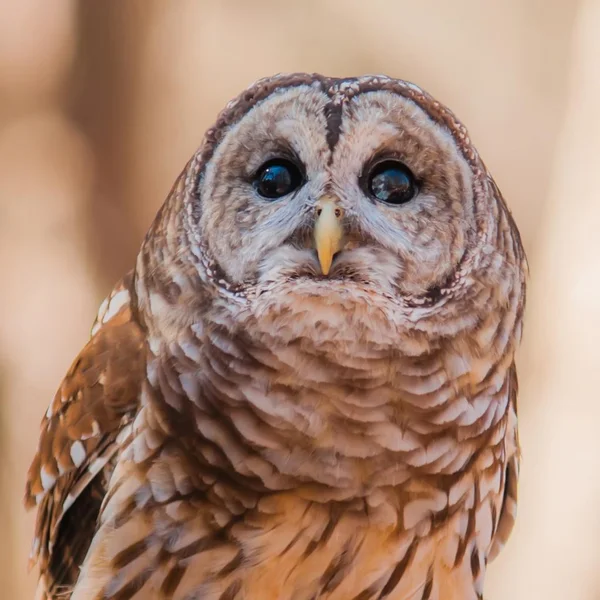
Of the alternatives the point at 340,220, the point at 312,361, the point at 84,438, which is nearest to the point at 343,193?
the point at 340,220

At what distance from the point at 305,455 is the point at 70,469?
36 centimetres

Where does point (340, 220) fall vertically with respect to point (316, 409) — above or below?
above

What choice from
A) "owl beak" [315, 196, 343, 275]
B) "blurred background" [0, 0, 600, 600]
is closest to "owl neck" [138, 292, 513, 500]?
"owl beak" [315, 196, 343, 275]

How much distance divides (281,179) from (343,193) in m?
0.09

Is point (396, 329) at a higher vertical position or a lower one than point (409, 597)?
higher

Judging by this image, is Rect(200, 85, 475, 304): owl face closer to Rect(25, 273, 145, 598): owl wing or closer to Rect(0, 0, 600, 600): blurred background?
Rect(25, 273, 145, 598): owl wing

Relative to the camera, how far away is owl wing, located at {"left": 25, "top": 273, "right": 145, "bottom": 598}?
1.02 m

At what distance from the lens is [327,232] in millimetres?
828

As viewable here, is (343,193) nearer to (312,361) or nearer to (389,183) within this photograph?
(389,183)

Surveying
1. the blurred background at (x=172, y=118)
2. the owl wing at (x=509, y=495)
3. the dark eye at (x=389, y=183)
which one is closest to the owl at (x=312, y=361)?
the dark eye at (x=389, y=183)

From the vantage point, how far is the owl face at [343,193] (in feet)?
2.90

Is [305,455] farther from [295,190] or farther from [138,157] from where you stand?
[138,157]

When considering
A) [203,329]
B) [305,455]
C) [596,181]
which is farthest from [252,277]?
[596,181]

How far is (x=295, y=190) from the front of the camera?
0.92m
